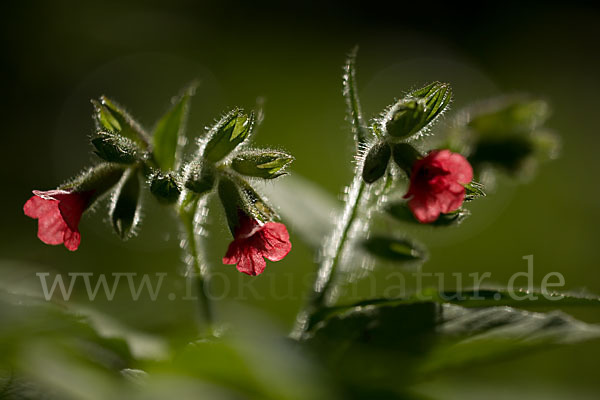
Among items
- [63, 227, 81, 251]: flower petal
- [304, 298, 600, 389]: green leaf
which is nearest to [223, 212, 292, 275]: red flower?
[304, 298, 600, 389]: green leaf

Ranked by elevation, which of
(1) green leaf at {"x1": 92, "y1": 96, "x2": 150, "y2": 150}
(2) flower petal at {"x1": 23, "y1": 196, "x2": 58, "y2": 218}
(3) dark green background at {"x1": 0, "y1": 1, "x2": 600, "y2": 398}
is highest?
(3) dark green background at {"x1": 0, "y1": 1, "x2": 600, "y2": 398}

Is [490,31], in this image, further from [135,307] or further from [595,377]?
[135,307]

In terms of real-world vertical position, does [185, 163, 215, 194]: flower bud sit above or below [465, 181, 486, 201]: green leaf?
Answer: below

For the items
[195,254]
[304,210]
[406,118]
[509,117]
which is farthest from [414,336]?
[509,117]

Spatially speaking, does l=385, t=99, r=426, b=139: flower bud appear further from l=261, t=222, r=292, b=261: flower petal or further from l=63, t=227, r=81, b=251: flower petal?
l=63, t=227, r=81, b=251: flower petal

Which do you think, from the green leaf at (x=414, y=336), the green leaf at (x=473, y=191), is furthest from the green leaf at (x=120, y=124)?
the green leaf at (x=473, y=191)

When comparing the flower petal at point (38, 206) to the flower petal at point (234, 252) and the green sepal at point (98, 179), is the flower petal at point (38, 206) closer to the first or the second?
the green sepal at point (98, 179)

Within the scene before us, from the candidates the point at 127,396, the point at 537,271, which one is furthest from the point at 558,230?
the point at 127,396
